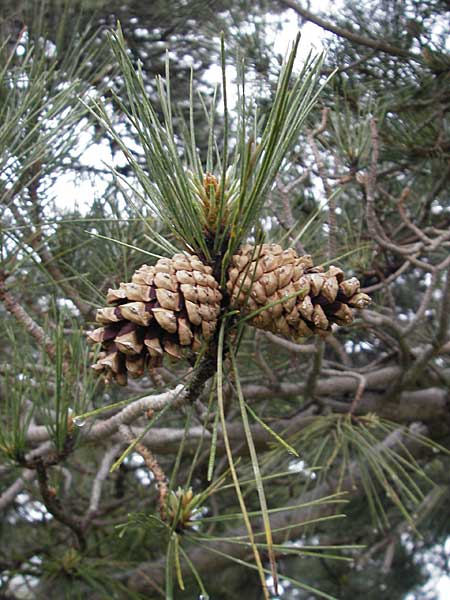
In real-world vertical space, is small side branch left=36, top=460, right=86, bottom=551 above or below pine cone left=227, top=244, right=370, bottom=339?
below

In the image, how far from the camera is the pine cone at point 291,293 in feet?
1.83

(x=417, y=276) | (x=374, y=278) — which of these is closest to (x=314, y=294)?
(x=374, y=278)

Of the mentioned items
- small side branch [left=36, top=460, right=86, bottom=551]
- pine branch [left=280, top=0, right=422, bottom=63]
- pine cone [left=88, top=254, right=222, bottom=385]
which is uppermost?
pine branch [left=280, top=0, right=422, bottom=63]

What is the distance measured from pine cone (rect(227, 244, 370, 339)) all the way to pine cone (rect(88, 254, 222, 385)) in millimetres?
33

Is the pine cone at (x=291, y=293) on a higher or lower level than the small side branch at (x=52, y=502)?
A: higher

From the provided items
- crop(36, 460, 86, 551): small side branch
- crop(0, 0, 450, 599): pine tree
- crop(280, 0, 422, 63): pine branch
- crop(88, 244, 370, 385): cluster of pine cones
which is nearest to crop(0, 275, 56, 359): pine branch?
crop(0, 0, 450, 599): pine tree

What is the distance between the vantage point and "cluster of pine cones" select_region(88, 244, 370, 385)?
1.78 feet

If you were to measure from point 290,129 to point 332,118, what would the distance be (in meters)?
0.70

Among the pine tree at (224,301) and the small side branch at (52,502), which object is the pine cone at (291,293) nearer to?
the pine tree at (224,301)

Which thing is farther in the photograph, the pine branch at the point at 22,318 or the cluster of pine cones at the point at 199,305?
the pine branch at the point at 22,318

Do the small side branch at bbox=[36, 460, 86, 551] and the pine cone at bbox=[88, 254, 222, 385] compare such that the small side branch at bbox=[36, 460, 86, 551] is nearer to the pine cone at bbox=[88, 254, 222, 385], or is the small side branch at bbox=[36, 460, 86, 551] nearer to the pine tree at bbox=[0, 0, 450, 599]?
the pine tree at bbox=[0, 0, 450, 599]

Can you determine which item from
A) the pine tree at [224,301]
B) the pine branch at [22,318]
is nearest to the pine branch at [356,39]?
the pine tree at [224,301]

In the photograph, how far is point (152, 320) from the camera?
1.80 feet

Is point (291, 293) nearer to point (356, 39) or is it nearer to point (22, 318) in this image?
point (22, 318)
